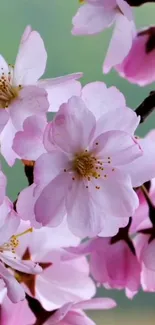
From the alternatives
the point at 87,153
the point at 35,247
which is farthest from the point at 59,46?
the point at 87,153

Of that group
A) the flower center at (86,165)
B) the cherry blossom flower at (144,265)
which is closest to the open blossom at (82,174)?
the flower center at (86,165)

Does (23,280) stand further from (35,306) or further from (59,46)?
(59,46)

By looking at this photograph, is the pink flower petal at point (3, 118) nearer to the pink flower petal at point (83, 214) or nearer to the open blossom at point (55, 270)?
the pink flower petal at point (83, 214)

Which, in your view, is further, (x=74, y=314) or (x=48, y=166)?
(x=74, y=314)

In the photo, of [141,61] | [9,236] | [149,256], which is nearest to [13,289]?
[9,236]

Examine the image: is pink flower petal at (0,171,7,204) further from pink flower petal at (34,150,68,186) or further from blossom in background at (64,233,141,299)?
blossom in background at (64,233,141,299)

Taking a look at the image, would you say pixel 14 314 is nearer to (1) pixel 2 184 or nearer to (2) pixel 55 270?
(2) pixel 55 270

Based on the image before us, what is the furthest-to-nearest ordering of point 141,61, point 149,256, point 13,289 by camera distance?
point 141,61 < point 149,256 < point 13,289

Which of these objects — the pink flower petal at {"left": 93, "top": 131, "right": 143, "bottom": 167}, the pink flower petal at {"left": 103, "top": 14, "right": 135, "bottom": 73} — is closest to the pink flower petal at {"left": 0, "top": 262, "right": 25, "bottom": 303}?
the pink flower petal at {"left": 93, "top": 131, "right": 143, "bottom": 167}
